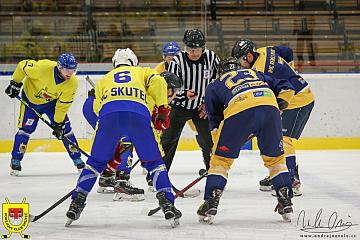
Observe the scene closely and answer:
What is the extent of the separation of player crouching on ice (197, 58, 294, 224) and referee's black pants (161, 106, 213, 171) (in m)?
1.16

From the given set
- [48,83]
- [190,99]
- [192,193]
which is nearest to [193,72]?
[190,99]

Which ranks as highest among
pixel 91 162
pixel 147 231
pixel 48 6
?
pixel 48 6

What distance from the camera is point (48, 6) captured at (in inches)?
354

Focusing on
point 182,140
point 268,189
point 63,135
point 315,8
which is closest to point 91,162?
point 268,189

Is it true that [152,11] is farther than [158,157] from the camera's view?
Yes

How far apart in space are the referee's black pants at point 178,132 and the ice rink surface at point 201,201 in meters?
0.34

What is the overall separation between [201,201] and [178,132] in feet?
2.12

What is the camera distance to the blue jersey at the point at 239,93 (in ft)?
13.5

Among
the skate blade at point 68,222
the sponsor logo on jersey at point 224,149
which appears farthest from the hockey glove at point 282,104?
the skate blade at point 68,222

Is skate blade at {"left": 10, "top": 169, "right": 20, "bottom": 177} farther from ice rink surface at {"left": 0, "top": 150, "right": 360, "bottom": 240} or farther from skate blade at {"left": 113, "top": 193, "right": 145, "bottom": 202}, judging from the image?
skate blade at {"left": 113, "top": 193, "right": 145, "bottom": 202}

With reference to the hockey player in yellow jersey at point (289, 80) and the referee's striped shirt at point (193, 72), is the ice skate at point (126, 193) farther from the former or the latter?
the hockey player in yellow jersey at point (289, 80)

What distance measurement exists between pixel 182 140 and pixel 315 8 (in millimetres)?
2453

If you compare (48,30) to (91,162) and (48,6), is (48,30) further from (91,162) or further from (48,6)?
(91,162)

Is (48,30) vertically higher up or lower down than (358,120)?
higher up
